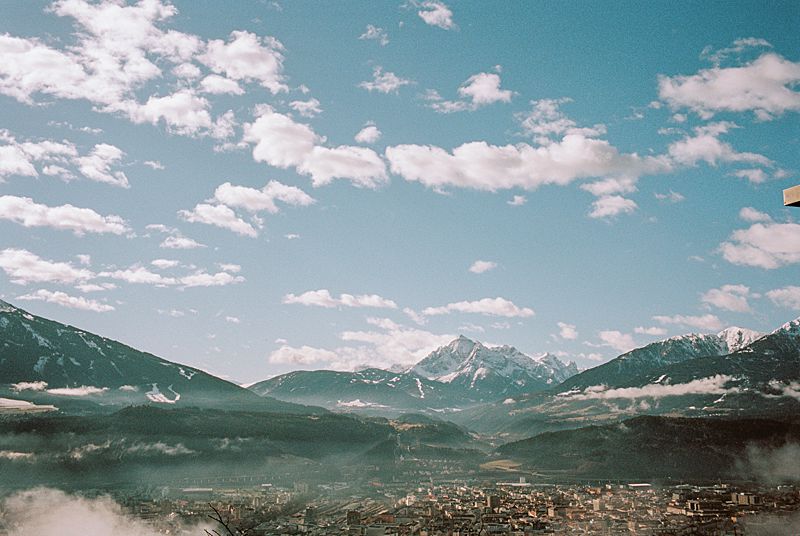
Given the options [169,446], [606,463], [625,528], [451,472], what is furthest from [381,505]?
[169,446]

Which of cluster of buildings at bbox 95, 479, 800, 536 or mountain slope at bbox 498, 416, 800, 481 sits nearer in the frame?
cluster of buildings at bbox 95, 479, 800, 536

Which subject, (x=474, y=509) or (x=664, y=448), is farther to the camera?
(x=664, y=448)

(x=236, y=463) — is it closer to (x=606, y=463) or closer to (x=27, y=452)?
(x=27, y=452)

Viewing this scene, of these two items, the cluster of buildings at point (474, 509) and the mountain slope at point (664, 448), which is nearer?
the cluster of buildings at point (474, 509)

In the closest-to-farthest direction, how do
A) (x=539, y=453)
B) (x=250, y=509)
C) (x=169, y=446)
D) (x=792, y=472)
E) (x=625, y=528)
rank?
(x=625, y=528), (x=250, y=509), (x=792, y=472), (x=169, y=446), (x=539, y=453)

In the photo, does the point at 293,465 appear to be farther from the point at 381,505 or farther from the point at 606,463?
the point at 381,505

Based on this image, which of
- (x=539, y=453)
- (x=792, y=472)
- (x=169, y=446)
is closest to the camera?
(x=792, y=472)

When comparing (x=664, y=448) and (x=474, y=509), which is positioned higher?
(x=474, y=509)

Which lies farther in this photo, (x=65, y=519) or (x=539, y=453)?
(x=539, y=453)

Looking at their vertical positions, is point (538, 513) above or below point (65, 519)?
above

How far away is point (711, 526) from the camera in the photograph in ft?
175

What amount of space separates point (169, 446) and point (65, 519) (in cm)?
7035

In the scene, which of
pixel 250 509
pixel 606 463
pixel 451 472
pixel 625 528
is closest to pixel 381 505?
pixel 250 509

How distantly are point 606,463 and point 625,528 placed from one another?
308ft
